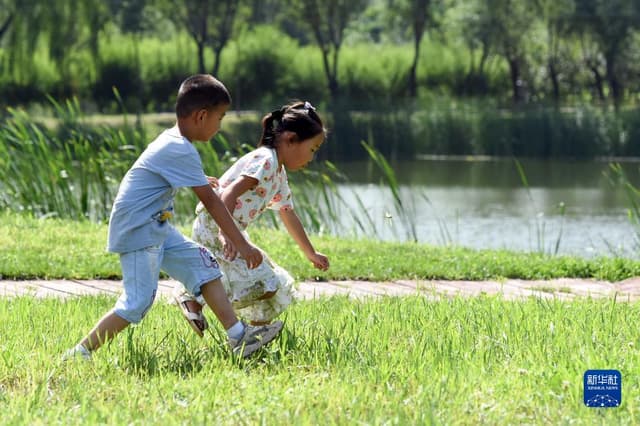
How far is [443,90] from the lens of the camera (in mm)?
38531

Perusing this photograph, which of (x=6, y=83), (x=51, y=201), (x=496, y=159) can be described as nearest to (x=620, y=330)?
(x=51, y=201)

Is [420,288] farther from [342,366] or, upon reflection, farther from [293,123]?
[342,366]

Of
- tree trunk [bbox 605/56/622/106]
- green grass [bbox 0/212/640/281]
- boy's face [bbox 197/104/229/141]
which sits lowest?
tree trunk [bbox 605/56/622/106]

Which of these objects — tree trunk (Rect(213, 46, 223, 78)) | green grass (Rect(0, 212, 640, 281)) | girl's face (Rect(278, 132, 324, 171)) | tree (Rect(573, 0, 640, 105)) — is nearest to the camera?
girl's face (Rect(278, 132, 324, 171))

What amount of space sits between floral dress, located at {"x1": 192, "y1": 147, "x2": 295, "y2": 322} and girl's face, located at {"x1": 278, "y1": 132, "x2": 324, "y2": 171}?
43mm

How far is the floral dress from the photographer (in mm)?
4324

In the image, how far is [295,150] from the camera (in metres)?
4.45

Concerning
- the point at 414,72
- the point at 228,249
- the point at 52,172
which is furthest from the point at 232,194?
the point at 414,72

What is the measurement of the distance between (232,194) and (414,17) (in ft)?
112

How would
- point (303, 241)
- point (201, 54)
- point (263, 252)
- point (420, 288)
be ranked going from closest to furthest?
1. point (263, 252)
2. point (303, 241)
3. point (420, 288)
4. point (201, 54)

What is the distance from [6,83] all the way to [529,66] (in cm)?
1716

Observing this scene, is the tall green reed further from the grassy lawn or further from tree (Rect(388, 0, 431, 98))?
tree (Rect(388, 0, 431, 98))

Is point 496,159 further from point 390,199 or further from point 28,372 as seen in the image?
point 28,372

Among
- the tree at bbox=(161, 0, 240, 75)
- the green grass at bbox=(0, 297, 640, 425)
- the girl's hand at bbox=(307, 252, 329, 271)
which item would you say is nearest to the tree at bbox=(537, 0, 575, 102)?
the tree at bbox=(161, 0, 240, 75)
